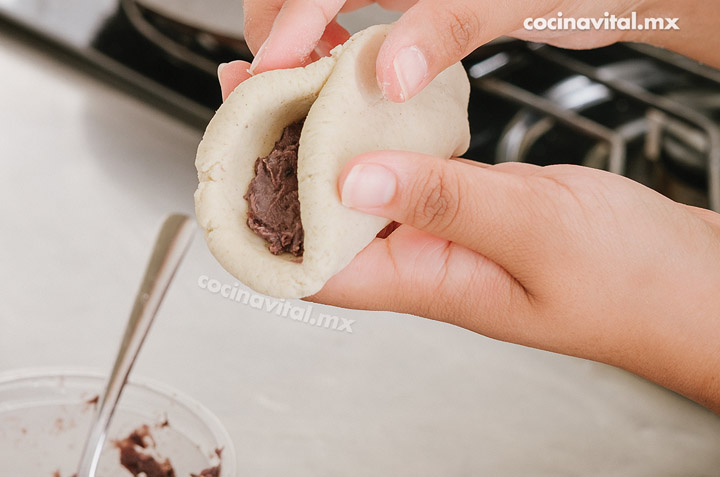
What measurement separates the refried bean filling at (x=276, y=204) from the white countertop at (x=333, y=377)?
0.86 feet

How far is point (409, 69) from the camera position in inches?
25.3

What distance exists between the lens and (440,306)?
2.62ft

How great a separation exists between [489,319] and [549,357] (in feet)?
1.17

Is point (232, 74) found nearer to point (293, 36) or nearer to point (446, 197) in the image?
point (293, 36)

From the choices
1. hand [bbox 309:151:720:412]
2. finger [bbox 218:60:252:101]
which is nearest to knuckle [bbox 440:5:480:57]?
hand [bbox 309:151:720:412]

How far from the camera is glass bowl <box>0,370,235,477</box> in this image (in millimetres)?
849

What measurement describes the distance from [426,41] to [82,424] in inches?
26.0

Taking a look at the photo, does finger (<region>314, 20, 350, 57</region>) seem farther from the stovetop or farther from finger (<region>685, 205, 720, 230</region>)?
finger (<region>685, 205, 720, 230</region>)

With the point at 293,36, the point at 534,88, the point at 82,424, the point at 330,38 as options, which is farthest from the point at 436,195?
the point at 534,88

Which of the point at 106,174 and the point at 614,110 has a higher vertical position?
the point at 614,110

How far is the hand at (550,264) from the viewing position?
0.67 m

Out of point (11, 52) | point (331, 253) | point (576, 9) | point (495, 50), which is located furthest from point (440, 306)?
point (11, 52)

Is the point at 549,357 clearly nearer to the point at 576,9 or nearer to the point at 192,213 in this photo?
the point at 576,9

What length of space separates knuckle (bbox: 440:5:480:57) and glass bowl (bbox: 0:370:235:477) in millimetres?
545
